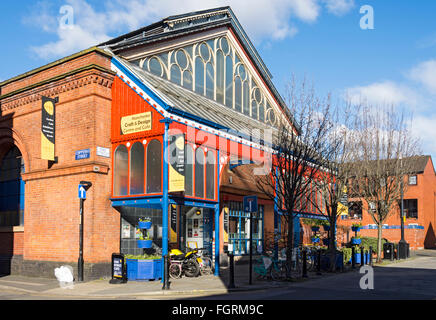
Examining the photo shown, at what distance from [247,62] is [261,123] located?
4.27 metres

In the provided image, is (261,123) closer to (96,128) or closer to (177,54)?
(177,54)

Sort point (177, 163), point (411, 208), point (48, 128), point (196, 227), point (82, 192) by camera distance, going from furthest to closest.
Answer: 1. point (411, 208)
2. point (196, 227)
3. point (48, 128)
4. point (82, 192)
5. point (177, 163)

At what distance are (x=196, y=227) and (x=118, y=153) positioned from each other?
6.73 metres

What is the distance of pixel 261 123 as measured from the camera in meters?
29.2

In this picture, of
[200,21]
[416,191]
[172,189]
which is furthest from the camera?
[416,191]

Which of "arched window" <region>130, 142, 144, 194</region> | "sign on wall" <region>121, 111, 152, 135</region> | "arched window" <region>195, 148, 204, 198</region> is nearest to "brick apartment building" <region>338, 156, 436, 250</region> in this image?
"arched window" <region>195, 148, 204, 198</region>

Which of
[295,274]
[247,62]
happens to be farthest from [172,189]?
[247,62]

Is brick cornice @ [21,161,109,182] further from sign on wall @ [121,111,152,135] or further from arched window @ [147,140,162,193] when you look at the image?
arched window @ [147,140,162,193]

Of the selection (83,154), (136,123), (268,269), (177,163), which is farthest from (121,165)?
(268,269)

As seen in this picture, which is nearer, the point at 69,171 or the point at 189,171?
the point at 189,171

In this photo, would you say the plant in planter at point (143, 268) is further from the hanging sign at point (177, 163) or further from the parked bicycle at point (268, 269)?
the parked bicycle at point (268, 269)

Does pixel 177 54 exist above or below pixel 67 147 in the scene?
above

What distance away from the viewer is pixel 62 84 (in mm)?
19719

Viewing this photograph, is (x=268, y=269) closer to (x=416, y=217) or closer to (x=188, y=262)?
(x=188, y=262)
